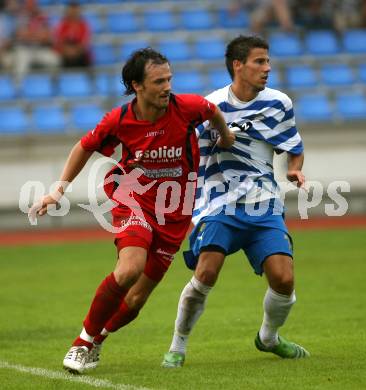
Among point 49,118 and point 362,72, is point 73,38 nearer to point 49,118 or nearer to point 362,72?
point 49,118

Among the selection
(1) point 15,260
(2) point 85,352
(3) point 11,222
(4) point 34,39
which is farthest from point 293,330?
(4) point 34,39

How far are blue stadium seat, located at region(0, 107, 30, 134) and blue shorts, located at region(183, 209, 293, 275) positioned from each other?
1180 cm

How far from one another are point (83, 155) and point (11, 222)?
11.4 meters

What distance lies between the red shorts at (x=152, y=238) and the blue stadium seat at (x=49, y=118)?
11.9 metres

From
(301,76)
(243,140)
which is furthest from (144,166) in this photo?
(301,76)

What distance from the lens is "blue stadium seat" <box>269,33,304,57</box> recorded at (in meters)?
21.3

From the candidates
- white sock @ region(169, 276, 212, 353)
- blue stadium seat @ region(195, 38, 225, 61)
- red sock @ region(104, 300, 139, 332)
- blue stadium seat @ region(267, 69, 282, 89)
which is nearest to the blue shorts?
white sock @ region(169, 276, 212, 353)

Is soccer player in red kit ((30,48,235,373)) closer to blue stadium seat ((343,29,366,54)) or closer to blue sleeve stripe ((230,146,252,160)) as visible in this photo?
blue sleeve stripe ((230,146,252,160))

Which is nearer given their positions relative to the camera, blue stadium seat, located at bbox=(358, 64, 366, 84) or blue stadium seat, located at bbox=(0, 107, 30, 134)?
blue stadium seat, located at bbox=(0, 107, 30, 134)

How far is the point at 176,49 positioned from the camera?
21.0 meters

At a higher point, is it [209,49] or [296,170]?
[296,170]

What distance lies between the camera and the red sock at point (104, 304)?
693 centimetres

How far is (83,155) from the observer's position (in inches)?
280

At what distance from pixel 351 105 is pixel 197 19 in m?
3.64
